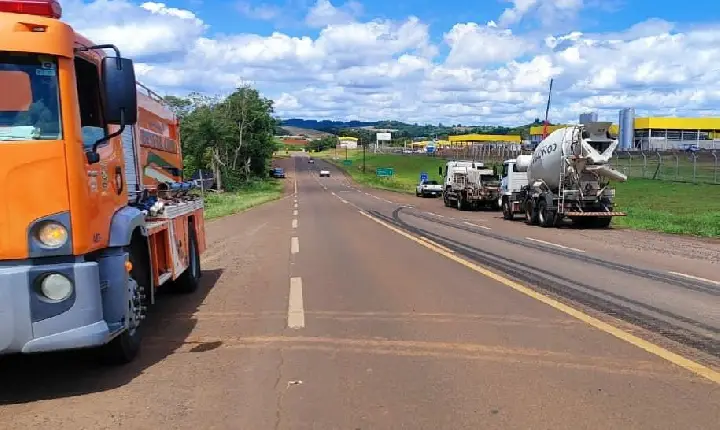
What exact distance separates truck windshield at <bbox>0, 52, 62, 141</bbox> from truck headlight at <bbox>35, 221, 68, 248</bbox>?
624 mm

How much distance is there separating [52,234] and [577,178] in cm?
2114

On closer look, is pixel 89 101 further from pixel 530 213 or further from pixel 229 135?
pixel 229 135

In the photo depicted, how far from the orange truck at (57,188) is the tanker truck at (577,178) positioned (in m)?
20.0

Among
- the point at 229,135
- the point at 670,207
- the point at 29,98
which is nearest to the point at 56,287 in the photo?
the point at 29,98

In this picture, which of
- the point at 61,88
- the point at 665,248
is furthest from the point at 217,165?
the point at 61,88

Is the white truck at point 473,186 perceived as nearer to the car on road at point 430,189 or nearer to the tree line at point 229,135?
the car on road at point 430,189

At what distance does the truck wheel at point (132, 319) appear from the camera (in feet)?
19.3

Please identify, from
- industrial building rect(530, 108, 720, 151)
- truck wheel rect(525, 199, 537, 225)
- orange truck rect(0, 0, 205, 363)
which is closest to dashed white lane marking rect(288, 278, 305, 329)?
orange truck rect(0, 0, 205, 363)

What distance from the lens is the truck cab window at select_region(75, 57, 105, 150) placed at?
545 cm

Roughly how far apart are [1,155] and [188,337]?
2964 millimetres

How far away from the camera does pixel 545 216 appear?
2434cm

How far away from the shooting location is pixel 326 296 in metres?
9.38

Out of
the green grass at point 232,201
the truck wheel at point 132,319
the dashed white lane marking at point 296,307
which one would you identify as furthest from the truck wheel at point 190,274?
the green grass at point 232,201

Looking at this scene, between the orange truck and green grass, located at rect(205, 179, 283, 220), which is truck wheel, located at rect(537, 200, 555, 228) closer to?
green grass, located at rect(205, 179, 283, 220)
